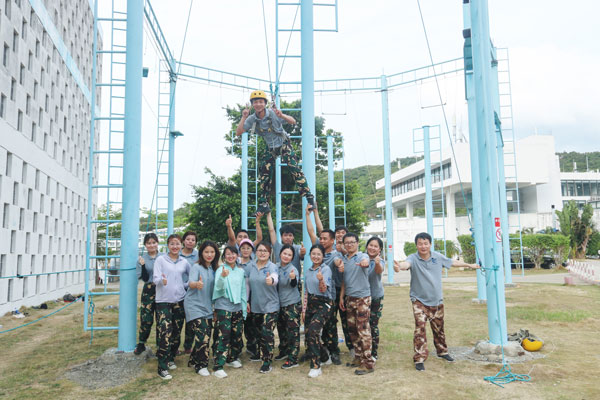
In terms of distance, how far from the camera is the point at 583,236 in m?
31.3

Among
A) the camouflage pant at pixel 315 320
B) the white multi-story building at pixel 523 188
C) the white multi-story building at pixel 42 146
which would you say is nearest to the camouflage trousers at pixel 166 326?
the camouflage pant at pixel 315 320

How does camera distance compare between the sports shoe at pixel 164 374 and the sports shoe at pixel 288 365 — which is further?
the sports shoe at pixel 288 365

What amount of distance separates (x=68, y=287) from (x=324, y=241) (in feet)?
58.1

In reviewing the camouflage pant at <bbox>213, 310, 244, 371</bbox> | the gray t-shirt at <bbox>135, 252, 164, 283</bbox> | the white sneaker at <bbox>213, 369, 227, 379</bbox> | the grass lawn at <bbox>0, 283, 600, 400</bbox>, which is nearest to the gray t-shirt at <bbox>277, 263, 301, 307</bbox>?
the camouflage pant at <bbox>213, 310, 244, 371</bbox>

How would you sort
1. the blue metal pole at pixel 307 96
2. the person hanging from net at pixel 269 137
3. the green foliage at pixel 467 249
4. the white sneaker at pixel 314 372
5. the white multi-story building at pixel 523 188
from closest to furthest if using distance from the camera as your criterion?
the white sneaker at pixel 314 372 → the person hanging from net at pixel 269 137 → the blue metal pole at pixel 307 96 → the green foliage at pixel 467 249 → the white multi-story building at pixel 523 188

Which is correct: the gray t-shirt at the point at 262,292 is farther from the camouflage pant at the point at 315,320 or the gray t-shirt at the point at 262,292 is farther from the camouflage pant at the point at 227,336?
the camouflage pant at the point at 315,320

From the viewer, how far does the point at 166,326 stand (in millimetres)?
5387

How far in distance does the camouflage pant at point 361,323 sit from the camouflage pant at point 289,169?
77.0 inches

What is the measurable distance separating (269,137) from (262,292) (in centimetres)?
254

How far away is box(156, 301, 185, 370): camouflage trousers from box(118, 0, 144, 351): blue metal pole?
0.93 metres

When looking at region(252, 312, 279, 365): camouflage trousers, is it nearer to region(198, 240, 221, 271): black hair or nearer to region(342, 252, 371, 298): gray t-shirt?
region(198, 240, 221, 271): black hair

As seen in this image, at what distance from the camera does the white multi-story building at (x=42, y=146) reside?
1258cm

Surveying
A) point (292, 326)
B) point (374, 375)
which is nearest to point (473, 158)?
point (374, 375)

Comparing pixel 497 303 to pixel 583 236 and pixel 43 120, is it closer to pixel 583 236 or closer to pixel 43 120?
pixel 43 120
